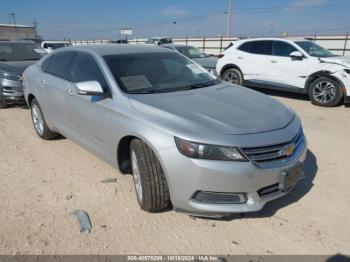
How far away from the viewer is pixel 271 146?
2.69 m

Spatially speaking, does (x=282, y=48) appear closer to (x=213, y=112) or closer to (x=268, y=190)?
(x=213, y=112)

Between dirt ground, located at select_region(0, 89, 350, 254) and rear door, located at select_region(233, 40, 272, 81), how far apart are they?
487 centimetres

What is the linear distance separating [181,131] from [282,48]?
6.96 m

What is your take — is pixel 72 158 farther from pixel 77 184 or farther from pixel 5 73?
pixel 5 73

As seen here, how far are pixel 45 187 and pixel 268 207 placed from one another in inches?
100

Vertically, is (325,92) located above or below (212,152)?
below

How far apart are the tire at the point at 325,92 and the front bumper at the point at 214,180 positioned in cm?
559

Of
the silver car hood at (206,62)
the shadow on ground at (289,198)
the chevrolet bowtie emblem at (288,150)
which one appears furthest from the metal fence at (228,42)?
the chevrolet bowtie emblem at (288,150)

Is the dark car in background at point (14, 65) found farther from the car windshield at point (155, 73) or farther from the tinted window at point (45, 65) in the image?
the car windshield at point (155, 73)

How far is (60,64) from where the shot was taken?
467 cm

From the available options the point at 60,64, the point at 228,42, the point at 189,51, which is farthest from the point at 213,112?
the point at 228,42

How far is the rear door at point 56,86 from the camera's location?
4.36m

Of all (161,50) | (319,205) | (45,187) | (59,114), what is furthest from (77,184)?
(319,205)

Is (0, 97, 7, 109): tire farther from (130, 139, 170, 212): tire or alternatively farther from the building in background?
the building in background
